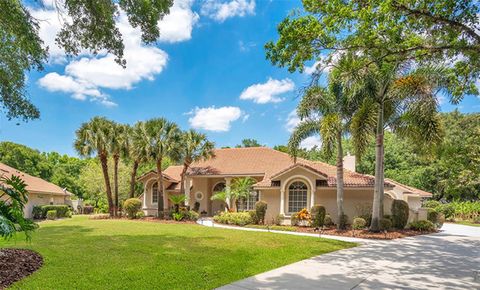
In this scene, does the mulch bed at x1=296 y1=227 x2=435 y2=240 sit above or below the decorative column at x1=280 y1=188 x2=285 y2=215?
below

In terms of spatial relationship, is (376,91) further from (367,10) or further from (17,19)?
(17,19)

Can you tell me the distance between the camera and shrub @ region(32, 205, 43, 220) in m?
31.1

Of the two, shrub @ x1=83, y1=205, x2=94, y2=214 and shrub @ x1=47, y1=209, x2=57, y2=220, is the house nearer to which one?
shrub @ x1=47, y1=209, x2=57, y2=220

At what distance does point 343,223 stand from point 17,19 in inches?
726

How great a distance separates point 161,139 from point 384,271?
21.4 metres

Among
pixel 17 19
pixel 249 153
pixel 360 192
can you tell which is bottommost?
pixel 360 192

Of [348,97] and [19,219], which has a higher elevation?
[348,97]

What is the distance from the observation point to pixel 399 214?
20.5 m

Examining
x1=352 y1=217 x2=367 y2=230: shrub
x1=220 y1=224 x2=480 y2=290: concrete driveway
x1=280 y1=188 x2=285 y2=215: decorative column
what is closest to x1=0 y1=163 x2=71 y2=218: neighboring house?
x1=280 y1=188 x2=285 y2=215: decorative column

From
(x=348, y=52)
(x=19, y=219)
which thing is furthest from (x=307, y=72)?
(x=19, y=219)

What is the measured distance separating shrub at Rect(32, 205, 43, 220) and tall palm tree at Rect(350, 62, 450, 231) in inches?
1101

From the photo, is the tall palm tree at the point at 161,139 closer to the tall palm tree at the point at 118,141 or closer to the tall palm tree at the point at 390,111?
the tall palm tree at the point at 118,141

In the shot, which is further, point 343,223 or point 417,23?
point 343,223

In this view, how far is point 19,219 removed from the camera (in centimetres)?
712
